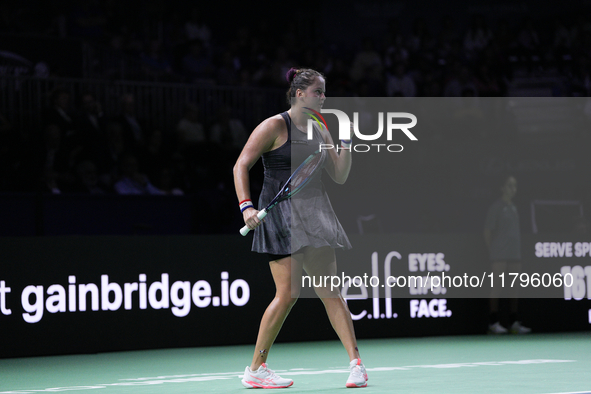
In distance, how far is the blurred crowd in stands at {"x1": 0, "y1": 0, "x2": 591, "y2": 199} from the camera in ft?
32.8

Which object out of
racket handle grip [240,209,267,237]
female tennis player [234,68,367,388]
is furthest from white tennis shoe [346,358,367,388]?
racket handle grip [240,209,267,237]

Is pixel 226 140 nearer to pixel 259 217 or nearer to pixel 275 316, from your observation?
pixel 275 316

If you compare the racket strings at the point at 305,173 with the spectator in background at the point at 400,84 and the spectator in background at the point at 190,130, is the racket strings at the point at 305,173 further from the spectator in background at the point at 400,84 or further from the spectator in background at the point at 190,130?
the spectator in background at the point at 400,84

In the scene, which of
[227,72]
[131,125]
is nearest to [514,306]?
[131,125]

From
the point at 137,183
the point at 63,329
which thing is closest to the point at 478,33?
the point at 137,183

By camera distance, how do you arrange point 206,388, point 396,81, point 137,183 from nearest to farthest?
point 206,388 → point 137,183 → point 396,81

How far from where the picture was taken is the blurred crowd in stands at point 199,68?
32.8 feet

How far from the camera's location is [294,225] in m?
5.25

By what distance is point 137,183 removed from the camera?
1019 cm

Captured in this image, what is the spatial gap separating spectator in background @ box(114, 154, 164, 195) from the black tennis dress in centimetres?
491

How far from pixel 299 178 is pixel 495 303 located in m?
5.24

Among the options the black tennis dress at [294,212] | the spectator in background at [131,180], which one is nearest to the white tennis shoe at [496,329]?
the spectator in background at [131,180]

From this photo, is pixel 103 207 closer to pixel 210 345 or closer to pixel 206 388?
pixel 210 345

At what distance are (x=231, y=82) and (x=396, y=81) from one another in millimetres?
3104
